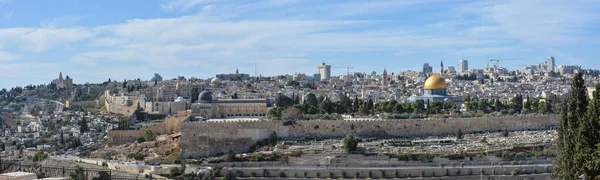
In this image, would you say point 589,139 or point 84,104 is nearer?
point 589,139

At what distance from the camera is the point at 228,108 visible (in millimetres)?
55312

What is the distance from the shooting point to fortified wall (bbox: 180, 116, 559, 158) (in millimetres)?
40062

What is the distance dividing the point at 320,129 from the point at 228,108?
15114 mm

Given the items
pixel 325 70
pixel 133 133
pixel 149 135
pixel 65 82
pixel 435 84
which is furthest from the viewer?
pixel 325 70

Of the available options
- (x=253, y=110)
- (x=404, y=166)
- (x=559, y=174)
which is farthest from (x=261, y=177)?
(x=253, y=110)

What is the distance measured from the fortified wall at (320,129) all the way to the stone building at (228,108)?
12548 mm

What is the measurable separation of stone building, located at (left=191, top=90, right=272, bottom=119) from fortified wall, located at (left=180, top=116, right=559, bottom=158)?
12548mm

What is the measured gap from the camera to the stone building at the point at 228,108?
5372cm

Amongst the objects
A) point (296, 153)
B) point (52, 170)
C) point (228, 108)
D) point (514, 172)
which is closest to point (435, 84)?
point (228, 108)

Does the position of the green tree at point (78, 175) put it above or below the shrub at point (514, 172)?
above

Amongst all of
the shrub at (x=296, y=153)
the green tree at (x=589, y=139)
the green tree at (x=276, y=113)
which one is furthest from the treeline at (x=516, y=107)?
the green tree at (x=589, y=139)

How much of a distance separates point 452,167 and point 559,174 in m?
10.8

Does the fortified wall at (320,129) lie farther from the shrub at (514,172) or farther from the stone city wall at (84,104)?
the stone city wall at (84,104)

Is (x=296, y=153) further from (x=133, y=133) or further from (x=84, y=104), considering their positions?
(x=84, y=104)
